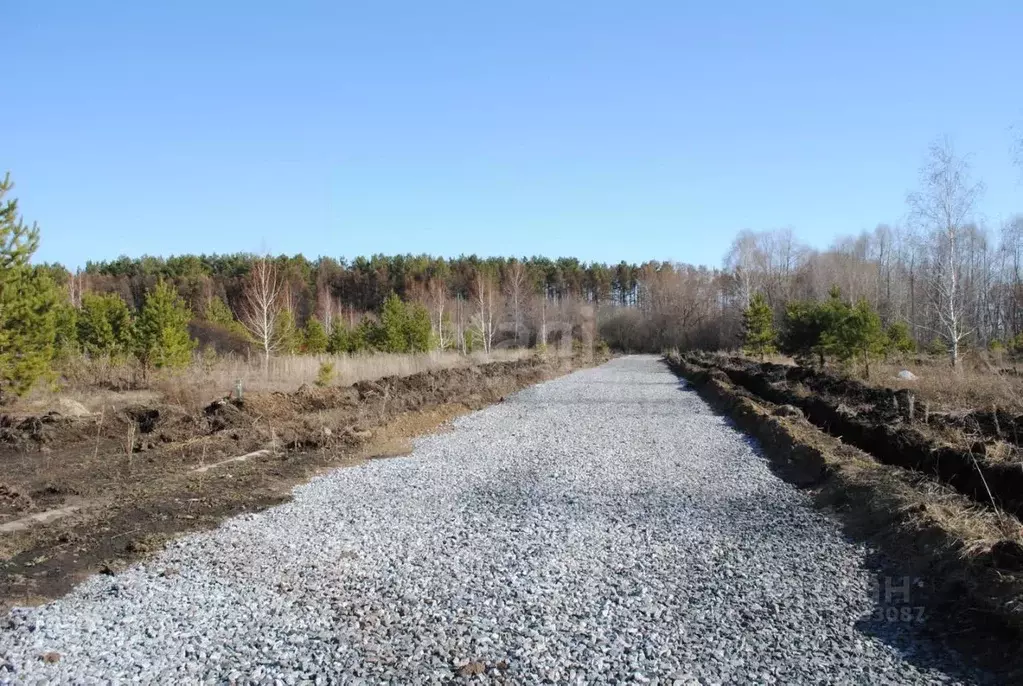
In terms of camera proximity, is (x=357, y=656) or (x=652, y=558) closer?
(x=357, y=656)

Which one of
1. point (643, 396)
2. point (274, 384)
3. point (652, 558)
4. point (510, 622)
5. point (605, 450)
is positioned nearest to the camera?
point (510, 622)

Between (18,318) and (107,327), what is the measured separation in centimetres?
1196

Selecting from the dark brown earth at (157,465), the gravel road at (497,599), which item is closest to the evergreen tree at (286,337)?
the dark brown earth at (157,465)

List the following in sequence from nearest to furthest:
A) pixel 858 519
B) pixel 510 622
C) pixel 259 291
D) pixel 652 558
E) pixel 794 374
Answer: pixel 510 622 → pixel 652 558 → pixel 858 519 → pixel 794 374 → pixel 259 291

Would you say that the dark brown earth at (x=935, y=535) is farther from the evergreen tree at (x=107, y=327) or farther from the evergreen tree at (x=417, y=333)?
the evergreen tree at (x=417, y=333)

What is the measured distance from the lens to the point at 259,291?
30.4 metres

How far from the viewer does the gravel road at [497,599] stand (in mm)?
4469

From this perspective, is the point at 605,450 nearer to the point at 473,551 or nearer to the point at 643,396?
the point at 473,551

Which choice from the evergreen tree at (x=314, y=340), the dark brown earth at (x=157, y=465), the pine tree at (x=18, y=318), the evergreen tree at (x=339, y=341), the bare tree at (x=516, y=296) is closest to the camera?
the dark brown earth at (x=157, y=465)

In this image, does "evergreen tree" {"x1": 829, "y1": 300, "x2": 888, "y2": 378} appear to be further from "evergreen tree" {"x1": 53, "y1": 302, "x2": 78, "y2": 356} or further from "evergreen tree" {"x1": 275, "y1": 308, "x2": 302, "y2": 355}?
"evergreen tree" {"x1": 53, "y1": 302, "x2": 78, "y2": 356}

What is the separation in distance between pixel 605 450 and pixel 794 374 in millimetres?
17214

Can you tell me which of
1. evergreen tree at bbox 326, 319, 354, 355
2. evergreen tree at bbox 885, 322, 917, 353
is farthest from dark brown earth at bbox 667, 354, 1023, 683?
evergreen tree at bbox 326, 319, 354, 355

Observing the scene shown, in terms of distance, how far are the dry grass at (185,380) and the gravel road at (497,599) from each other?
423 inches

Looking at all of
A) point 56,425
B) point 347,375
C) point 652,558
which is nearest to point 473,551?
point 652,558
